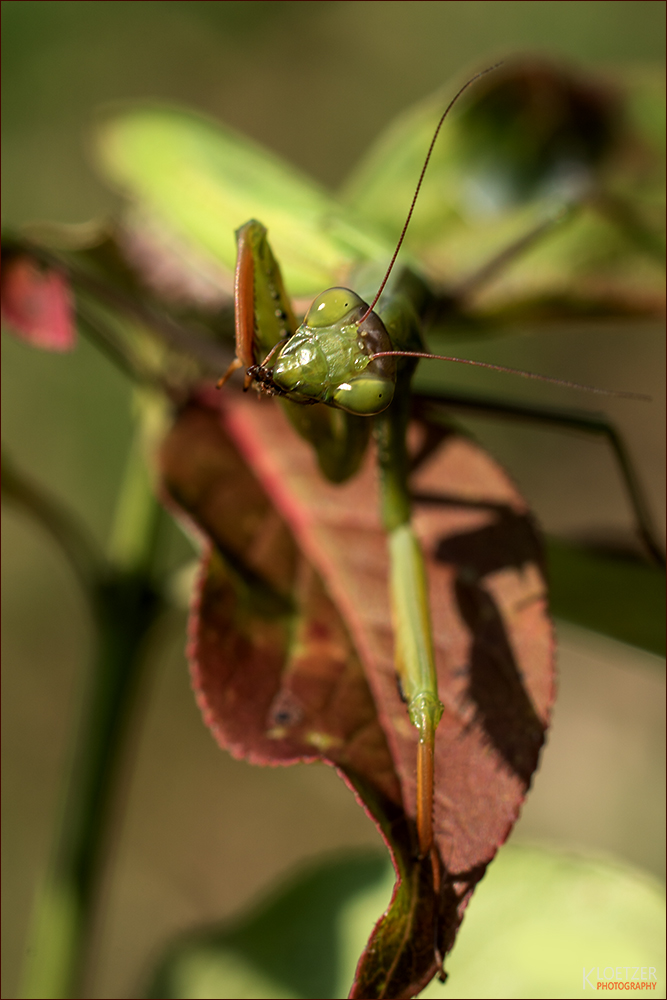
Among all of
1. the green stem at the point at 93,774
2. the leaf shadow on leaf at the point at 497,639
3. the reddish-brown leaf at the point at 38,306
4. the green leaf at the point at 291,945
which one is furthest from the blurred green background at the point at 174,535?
the leaf shadow on leaf at the point at 497,639

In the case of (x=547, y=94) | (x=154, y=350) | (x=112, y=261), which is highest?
(x=547, y=94)

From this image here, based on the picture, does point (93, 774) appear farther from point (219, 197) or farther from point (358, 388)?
point (219, 197)

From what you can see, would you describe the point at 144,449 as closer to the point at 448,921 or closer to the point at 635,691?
the point at 448,921

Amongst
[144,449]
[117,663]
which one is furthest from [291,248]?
[117,663]

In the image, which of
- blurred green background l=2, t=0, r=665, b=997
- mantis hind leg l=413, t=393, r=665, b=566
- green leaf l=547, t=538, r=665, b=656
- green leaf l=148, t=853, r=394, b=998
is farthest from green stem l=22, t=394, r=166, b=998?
blurred green background l=2, t=0, r=665, b=997

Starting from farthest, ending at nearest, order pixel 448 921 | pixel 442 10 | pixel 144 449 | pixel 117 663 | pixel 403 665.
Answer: pixel 442 10
pixel 144 449
pixel 117 663
pixel 403 665
pixel 448 921

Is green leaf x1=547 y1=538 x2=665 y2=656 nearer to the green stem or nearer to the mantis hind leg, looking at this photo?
the mantis hind leg
